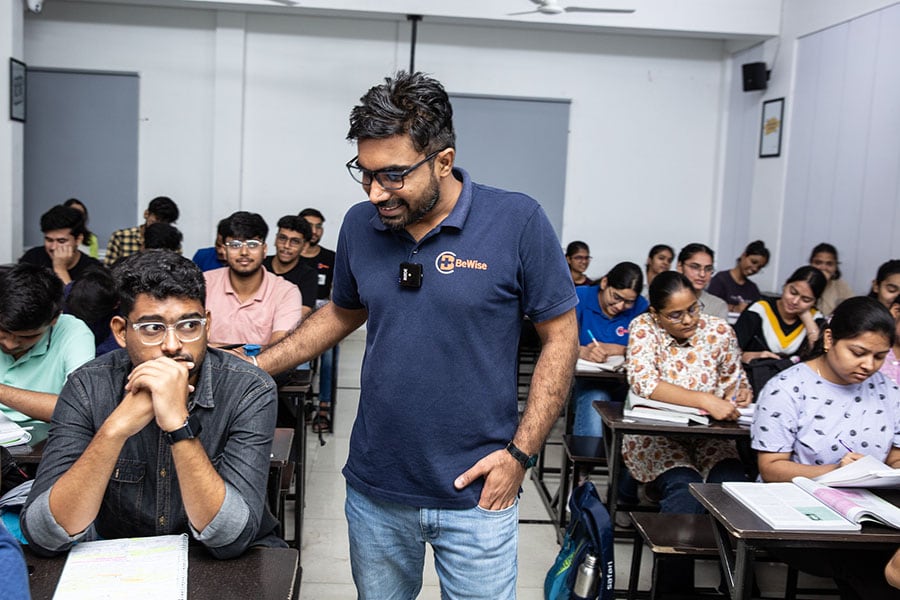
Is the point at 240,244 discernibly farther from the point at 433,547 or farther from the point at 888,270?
the point at 888,270

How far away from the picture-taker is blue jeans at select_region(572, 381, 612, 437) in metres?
3.88

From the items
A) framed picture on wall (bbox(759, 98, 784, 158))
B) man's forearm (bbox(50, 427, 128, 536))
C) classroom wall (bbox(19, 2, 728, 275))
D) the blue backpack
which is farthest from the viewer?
classroom wall (bbox(19, 2, 728, 275))

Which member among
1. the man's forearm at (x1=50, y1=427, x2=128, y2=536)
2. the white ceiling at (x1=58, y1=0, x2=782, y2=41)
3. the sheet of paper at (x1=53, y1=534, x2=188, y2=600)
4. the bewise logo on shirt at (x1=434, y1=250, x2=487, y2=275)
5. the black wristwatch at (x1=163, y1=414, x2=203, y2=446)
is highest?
the white ceiling at (x1=58, y1=0, x2=782, y2=41)

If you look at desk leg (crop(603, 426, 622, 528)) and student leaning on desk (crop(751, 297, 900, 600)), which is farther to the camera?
desk leg (crop(603, 426, 622, 528))

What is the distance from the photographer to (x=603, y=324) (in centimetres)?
422

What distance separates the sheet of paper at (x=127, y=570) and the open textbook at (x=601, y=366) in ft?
8.28

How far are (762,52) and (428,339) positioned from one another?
22.7 ft

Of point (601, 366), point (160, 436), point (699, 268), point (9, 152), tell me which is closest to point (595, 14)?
point (699, 268)

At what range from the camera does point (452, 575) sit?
5.03 feet

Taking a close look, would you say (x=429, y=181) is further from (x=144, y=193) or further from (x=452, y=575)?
(x=144, y=193)

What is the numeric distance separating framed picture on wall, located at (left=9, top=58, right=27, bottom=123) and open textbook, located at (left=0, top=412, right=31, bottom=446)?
5.27 m

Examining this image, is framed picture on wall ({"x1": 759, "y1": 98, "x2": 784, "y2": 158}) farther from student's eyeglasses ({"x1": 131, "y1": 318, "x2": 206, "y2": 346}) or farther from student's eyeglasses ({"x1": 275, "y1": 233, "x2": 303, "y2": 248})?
student's eyeglasses ({"x1": 131, "y1": 318, "x2": 206, "y2": 346})

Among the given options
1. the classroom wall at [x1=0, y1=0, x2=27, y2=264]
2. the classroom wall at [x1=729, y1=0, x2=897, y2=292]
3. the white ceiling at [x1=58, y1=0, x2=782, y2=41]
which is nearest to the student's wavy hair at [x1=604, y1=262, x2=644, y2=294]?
the classroom wall at [x1=729, y1=0, x2=897, y2=292]

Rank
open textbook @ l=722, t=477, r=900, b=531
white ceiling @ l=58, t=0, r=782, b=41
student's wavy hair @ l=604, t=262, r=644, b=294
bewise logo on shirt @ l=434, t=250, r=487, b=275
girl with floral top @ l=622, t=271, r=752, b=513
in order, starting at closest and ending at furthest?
1. bewise logo on shirt @ l=434, t=250, r=487, b=275
2. open textbook @ l=722, t=477, r=900, b=531
3. girl with floral top @ l=622, t=271, r=752, b=513
4. student's wavy hair @ l=604, t=262, r=644, b=294
5. white ceiling @ l=58, t=0, r=782, b=41
